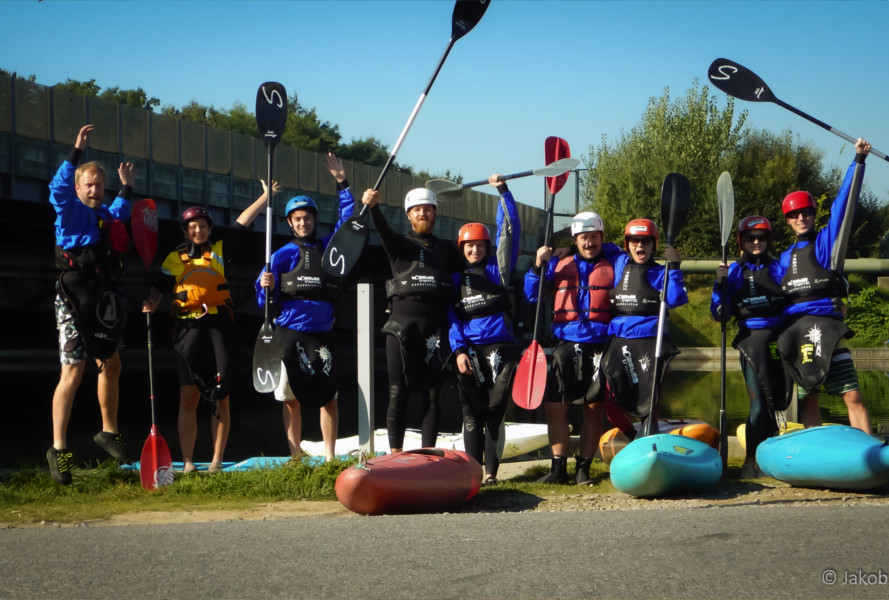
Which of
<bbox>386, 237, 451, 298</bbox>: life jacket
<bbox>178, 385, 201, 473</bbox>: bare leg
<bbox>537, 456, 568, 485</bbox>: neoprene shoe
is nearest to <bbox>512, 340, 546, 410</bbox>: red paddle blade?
<bbox>537, 456, 568, 485</bbox>: neoprene shoe

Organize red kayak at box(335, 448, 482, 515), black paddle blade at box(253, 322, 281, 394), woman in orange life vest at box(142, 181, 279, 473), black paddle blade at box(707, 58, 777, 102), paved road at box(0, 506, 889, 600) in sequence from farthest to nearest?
black paddle blade at box(707, 58, 777, 102), black paddle blade at box(253, 322, 281, 394), woman in orange life vest at box(142, 181, 279, 473), red kayak at box(335, 448, 482, 515), paved road at box(0, 506, 889, 600)

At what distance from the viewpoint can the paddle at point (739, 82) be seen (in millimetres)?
7668

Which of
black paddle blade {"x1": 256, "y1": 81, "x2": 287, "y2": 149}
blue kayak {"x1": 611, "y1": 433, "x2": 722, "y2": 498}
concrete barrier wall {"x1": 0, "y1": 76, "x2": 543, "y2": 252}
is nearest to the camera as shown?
blue kayak {"x1": 611, "y1": 433, "x2": 722, "y2": 498}

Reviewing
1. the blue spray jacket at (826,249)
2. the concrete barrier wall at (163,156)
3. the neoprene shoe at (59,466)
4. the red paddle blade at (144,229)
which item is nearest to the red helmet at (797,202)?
the blue spray jacket at (826,249)

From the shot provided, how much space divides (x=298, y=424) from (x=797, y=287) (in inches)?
142

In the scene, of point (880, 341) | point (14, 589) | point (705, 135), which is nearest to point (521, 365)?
point (14, 589)

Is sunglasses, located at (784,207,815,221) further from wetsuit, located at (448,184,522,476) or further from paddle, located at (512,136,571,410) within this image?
wetsuit, located at (448,184,522,476)

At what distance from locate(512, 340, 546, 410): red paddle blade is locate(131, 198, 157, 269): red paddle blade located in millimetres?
2770

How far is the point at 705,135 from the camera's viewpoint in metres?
45.4

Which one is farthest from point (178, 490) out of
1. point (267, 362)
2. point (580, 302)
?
point (580, 302)

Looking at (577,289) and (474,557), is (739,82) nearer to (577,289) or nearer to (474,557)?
(577,289)

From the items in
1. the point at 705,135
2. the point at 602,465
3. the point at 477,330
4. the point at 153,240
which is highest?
the point at 705,135

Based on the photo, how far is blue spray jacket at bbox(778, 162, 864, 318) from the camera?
6574mm

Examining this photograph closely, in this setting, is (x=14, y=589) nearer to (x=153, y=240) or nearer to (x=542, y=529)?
(x=542, y=529)
